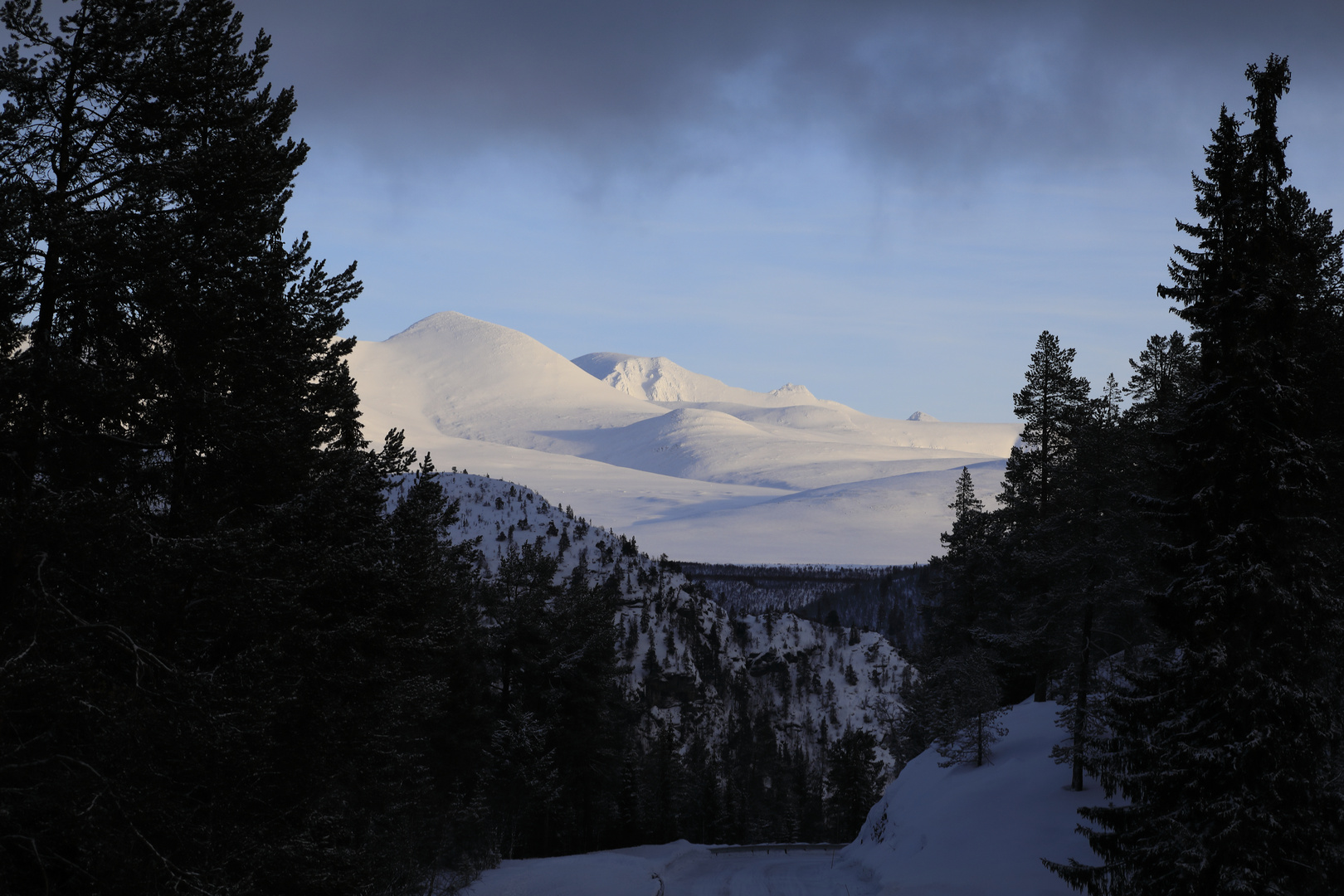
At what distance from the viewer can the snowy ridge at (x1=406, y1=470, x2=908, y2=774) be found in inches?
5305

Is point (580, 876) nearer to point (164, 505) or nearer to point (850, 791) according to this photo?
point (164, 505)

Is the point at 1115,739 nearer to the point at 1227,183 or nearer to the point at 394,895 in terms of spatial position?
the point at 1227,183

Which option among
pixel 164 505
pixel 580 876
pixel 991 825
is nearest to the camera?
pixel 164 505

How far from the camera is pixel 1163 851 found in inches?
595

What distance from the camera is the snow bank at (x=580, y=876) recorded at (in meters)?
30.6

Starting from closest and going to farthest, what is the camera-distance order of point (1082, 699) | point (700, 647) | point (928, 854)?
point (1082, 699), point (928, 854), point (700, 647)

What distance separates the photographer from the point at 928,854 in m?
29.9

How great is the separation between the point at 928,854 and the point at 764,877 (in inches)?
368

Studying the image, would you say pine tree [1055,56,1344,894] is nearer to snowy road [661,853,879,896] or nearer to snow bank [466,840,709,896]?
snowy road [661,853,879,896]

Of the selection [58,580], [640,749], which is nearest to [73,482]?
[58,580]

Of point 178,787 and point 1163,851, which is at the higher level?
point 178,787

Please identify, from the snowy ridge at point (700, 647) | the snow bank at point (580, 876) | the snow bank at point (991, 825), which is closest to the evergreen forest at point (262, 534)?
the snow bank at point (991, 825)

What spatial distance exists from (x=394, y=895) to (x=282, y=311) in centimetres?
1558

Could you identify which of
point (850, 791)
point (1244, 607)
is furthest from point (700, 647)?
point (1244, 607)
